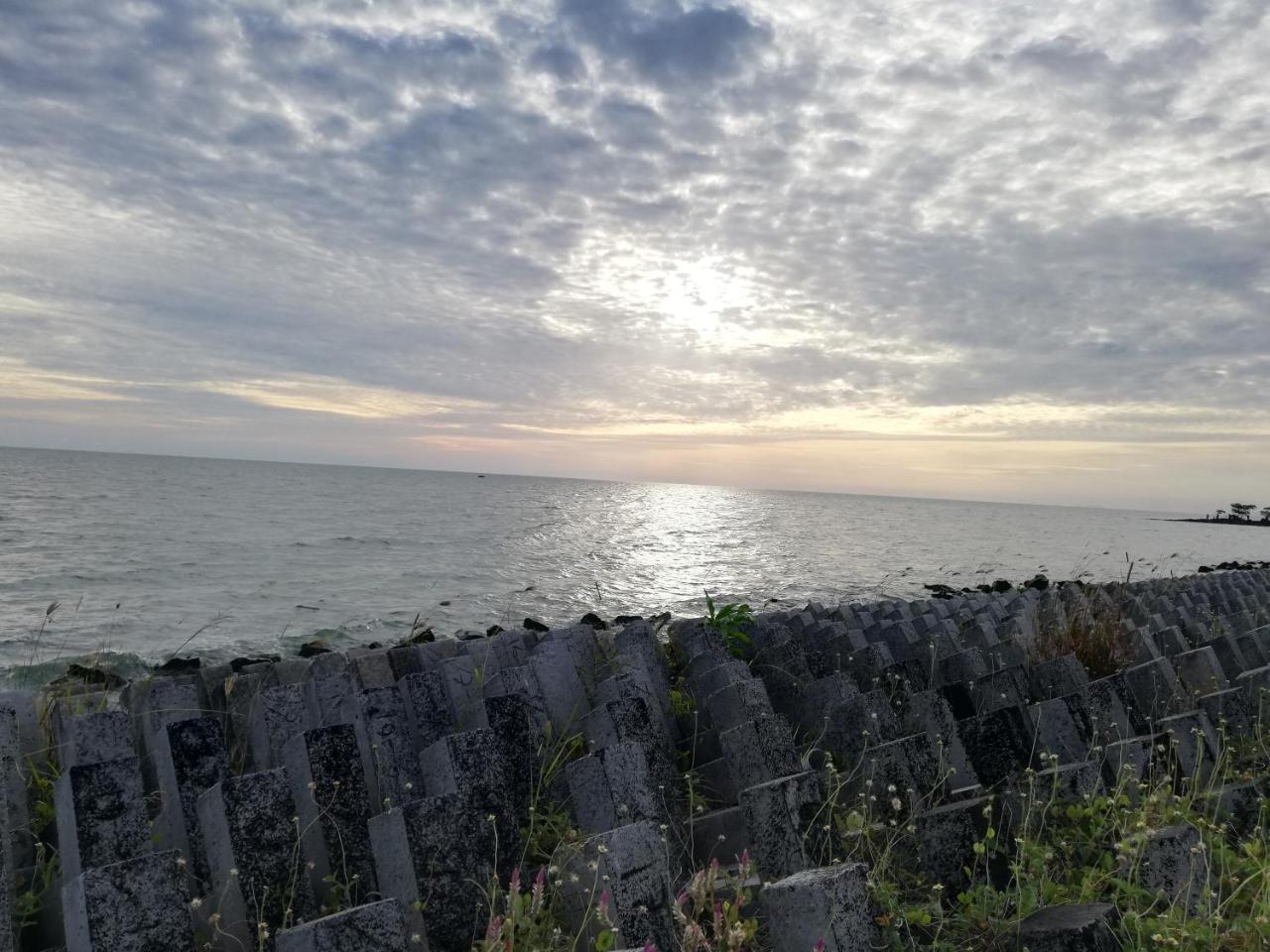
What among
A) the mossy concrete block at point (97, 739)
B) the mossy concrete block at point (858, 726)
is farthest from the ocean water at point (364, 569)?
the mossy concrete block at point (858, 726)

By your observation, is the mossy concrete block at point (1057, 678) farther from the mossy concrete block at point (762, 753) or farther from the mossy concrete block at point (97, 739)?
the mossy concrete block at point (97, 739)

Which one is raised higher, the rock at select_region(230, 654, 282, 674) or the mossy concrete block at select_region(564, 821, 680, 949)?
the mossy concrete block at select_region(564, 821, 680, 949)

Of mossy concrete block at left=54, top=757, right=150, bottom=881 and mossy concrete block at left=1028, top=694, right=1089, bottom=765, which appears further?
mossy concrete block at left=1028, top=694, right=1089, bottom=765

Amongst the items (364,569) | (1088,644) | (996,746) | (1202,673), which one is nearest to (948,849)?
(996,746)

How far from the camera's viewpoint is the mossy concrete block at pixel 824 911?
2.39 m

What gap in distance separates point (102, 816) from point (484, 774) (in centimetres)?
143

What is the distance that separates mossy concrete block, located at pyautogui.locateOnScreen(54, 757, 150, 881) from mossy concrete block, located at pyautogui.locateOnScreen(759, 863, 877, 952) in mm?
2414

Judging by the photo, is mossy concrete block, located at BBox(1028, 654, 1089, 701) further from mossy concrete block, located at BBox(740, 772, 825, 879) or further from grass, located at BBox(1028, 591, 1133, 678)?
mossy concrete block, located at BBox(740, 772, 825, 879)

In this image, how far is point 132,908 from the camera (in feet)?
7.88

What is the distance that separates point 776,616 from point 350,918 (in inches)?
286

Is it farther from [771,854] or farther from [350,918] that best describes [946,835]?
[350,918]

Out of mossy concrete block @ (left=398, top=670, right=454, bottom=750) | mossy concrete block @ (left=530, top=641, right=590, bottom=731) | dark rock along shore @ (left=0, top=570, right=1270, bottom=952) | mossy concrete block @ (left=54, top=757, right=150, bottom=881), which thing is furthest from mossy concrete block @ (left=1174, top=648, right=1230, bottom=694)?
mossy concrete block @ (left=54, top=757, right=150, bottom=881)

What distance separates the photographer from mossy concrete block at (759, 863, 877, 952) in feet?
7.84

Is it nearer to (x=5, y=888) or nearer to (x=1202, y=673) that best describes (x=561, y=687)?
(x=5, y=888)
